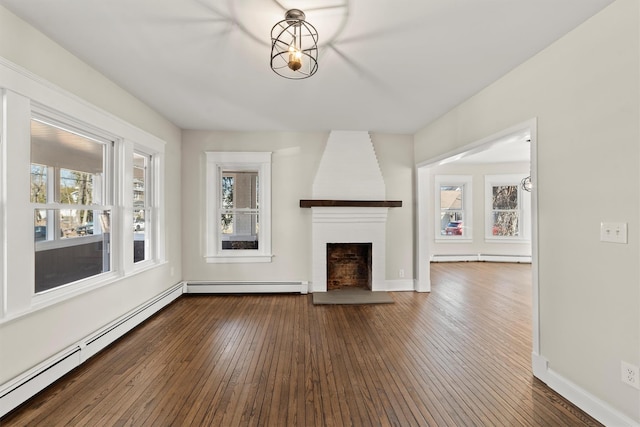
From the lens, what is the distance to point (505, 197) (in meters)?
7.69

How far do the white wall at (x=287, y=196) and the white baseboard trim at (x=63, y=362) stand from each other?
53.4 inches

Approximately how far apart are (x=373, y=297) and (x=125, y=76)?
4039 millimetres

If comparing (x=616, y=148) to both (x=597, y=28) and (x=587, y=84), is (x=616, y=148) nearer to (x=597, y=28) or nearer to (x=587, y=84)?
(x=587, y=84)

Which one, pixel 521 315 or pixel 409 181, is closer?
pixel 521 315

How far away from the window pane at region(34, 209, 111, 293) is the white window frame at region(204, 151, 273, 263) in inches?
66.2

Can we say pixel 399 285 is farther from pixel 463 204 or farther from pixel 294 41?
pixel 463 204

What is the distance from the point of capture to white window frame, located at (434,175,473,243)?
304 inches

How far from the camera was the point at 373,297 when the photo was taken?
4.44m

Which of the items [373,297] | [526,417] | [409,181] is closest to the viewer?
[526,417]

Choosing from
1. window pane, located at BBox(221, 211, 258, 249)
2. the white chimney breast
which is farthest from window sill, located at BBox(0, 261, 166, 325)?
the white chimney breast

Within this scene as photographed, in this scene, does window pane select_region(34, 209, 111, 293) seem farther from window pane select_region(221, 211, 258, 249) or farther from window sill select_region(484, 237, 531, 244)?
window sill select_region(484, 237, 531, 244)

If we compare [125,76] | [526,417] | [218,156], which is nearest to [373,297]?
[526,417]

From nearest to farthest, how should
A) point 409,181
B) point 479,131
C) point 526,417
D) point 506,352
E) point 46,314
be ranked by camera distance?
point 526,417, point 46,314, point 506,352, point 479,131, point 409,181

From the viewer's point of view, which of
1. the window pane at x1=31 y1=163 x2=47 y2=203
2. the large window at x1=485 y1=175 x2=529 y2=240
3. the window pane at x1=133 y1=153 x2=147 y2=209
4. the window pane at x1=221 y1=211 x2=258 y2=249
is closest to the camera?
the window pane at x1=31 y1=163 x2=47 y2=203
